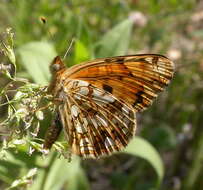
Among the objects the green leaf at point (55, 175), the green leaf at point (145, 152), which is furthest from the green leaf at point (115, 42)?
the green leaf at point (55, 175)

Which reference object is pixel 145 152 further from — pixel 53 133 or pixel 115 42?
pixel 53 133

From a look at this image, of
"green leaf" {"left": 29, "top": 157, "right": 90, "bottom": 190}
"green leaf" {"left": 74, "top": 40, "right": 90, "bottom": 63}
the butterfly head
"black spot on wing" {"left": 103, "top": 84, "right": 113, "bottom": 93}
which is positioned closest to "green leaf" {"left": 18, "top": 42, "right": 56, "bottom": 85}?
"green leaf" {"left": 74, "top": 40, "right": 90, "bottom": 63}

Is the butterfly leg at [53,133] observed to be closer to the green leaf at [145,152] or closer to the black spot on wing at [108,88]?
the black spot on wing at [108,88]

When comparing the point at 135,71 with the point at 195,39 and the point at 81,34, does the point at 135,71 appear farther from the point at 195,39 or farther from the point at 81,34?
the point at 195,39

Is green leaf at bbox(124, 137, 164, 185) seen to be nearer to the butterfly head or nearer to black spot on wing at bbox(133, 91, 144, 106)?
black spot on wing at bbox(133, 91, 144, 106)

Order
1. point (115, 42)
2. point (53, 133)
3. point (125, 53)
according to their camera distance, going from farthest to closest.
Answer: point (125, 53) → point (115, 42) → point (53, 133)

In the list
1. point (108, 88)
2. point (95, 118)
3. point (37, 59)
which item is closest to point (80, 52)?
point (37, 59)
